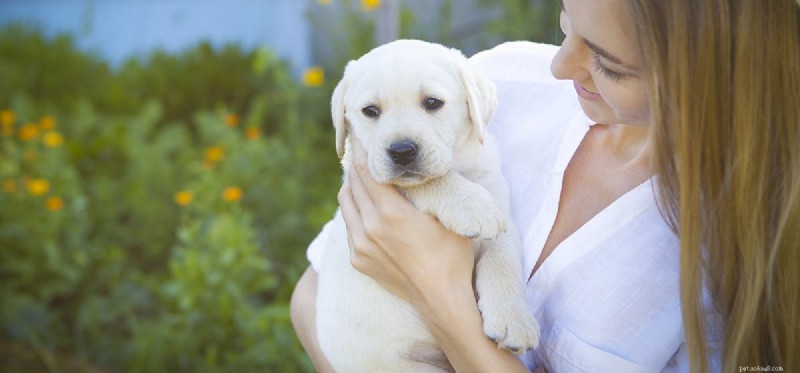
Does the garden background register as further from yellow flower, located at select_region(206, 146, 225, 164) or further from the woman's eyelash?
the woman's eyelash

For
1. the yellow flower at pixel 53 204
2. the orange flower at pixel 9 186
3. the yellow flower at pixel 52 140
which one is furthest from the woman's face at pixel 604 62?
the yellow flower at pixel 52 140

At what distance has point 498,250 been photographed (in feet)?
6.59

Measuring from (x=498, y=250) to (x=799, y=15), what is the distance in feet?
2.71

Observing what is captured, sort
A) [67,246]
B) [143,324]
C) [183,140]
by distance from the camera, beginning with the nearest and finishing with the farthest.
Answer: [143,324] < [67,246] < [183,140]

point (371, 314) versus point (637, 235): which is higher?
point (637, 235)

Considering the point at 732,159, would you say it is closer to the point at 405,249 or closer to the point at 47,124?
the point at 405,249

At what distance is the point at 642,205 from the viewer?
6.24 ft

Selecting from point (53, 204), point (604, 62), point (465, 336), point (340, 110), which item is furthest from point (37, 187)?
point (604, 62)

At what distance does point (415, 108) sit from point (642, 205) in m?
0.60

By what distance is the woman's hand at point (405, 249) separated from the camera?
196 cm

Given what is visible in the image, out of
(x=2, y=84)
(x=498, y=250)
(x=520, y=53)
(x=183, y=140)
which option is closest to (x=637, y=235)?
Answer: (x=498, y=250)

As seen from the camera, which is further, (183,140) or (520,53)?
(183,140)

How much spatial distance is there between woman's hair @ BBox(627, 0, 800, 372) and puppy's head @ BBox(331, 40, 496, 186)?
1.74 ft

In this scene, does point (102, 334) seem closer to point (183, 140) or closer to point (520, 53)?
point (183, 140)
